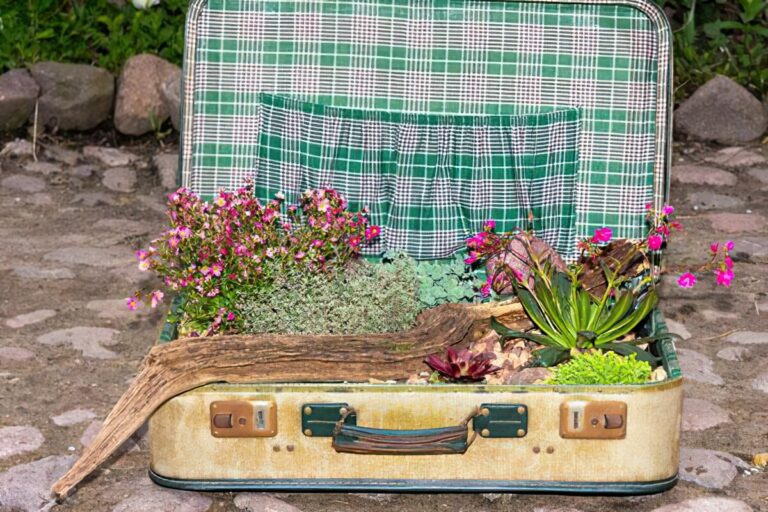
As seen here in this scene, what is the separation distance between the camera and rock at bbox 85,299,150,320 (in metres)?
4.71

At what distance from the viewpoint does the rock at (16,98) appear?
669 centimetres

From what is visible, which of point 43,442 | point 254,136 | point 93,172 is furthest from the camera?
point 93,172

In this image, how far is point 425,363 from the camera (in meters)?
3.45

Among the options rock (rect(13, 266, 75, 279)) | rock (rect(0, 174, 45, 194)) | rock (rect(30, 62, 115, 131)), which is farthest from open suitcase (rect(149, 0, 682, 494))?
rock (rect(30, 62, 115, 131))

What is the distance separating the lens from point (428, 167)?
406 cm

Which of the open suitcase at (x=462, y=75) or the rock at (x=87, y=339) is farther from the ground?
the open suitcase at (x=462, y=75)

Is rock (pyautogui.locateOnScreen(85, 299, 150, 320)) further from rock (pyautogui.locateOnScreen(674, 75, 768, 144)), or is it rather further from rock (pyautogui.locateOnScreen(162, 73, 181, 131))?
rock (pyautogui.locateOnScreen(674, 75, 768, 144))

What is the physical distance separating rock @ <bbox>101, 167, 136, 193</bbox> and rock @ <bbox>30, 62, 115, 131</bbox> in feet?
1.68

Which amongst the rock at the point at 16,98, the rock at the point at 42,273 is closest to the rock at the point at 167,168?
the rock at the point at 16,98

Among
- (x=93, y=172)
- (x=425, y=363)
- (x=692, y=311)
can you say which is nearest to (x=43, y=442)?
(x=425, y=363)

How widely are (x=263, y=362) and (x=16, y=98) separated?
4.07m

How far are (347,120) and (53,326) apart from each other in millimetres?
1498

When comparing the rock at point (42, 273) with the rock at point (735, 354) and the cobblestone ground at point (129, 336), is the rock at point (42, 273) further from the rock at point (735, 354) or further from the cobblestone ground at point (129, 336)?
the rock at point (735, 354)

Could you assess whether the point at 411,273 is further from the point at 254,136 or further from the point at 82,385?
the point at 82,385
